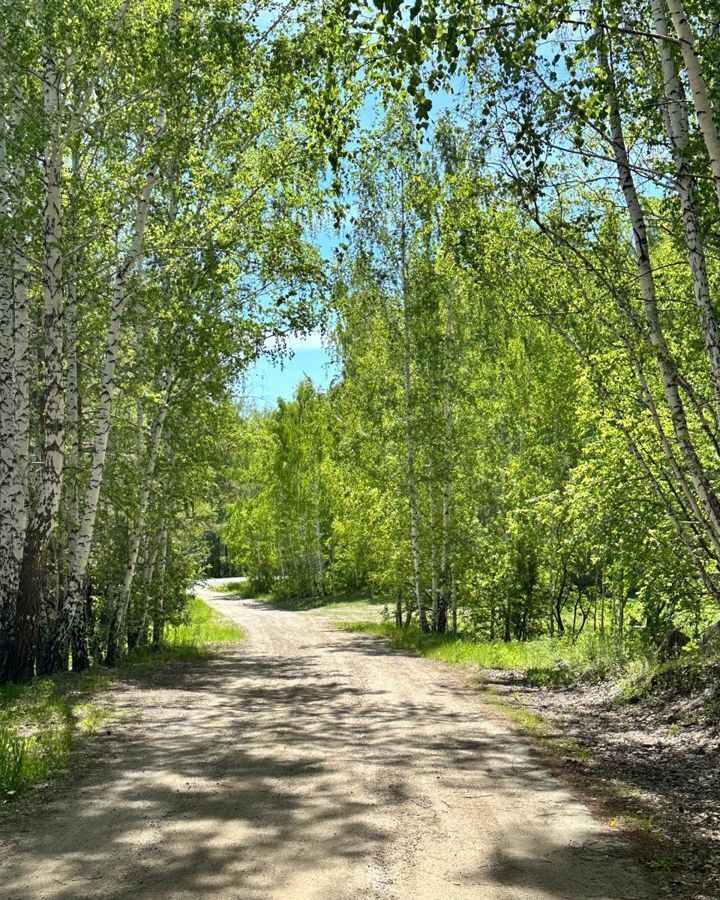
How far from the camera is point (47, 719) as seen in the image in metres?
8.52

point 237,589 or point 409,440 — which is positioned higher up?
point 409,440

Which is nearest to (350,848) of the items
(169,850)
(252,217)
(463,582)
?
(169,850)

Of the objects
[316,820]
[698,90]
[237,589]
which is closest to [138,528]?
[316,820]

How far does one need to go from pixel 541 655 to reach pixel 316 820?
9.45 meters

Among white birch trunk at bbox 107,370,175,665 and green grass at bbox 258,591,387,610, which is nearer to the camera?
white birch trunk at bbox 107,370,175,665

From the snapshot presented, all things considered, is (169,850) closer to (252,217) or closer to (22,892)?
(22,892)

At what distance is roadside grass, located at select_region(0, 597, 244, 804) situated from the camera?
6.14 m

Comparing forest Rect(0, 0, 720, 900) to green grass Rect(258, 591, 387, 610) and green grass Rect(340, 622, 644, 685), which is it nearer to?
green grass Rect(340, 622, 644, 685)

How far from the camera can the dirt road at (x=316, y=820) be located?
4168mm

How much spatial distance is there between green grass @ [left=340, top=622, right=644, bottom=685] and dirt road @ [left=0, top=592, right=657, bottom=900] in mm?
3399

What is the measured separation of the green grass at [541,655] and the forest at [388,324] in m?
0.13

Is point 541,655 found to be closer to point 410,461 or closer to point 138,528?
point 410,461

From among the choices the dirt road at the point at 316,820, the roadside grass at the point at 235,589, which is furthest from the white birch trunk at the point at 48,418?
the roadside grass at the point at 235,589

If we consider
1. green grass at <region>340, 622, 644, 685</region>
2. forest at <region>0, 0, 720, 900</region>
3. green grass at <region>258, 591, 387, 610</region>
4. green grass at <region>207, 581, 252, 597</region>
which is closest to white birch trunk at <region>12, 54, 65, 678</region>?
forest at <region>0, 0, 720, 900</region>
